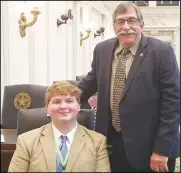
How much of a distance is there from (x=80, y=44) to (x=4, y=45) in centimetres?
217

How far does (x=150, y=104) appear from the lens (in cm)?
160

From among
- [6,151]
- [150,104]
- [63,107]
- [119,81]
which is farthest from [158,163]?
[6,151]

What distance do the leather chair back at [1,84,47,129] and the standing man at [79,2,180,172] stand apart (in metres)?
1.57

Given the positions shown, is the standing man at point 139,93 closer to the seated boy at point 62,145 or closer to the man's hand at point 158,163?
the man's hand at point 158,163

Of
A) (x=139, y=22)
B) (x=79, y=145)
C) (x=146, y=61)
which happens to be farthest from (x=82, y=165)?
(x=139, y=22)

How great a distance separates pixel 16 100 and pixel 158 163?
1.99 meters

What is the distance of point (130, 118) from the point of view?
162 centimetres

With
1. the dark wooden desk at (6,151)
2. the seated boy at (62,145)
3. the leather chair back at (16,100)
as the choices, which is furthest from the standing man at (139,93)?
the leather chair back at (16,100)

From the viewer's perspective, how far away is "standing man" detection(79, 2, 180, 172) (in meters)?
1.58

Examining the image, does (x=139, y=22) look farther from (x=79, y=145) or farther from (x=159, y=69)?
(x=79, y=145)

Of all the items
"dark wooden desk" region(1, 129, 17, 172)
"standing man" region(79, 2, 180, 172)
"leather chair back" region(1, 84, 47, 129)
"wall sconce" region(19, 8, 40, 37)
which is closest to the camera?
"standing man" region(79, 2, 180, 172)

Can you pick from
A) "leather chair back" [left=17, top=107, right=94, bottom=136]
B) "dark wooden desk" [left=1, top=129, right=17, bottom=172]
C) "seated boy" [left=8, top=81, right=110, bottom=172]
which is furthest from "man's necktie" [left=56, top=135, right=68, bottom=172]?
"dark wooden desk" [left=1, top=129, right=17, bottom=172]

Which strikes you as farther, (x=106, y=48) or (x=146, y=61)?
(x=106, y=48)

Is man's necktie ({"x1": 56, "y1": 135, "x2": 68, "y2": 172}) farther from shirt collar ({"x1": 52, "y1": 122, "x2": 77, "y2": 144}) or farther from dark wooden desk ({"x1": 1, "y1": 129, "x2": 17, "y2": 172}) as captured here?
dark wooden desk ({"x1": 1, "y1": 129, "x2": 17, "y2": 172})
